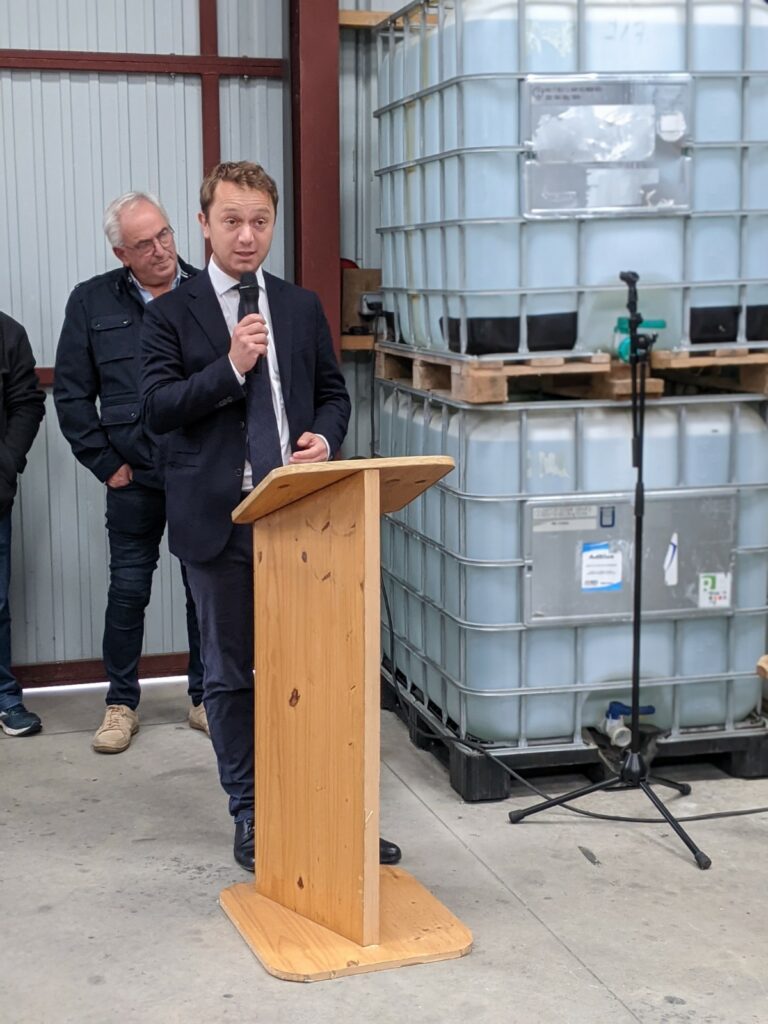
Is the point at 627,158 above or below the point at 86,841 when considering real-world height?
above

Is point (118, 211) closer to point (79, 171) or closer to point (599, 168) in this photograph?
point (79, 171)

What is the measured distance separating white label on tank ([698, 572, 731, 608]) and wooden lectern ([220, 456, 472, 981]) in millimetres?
1405

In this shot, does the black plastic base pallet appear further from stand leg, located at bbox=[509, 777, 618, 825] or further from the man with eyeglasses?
the man with eyeglasses

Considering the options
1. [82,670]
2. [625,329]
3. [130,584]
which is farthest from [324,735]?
[82,670]

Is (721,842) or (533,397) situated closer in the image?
(721,842)

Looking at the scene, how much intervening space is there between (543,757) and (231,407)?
5.31ft

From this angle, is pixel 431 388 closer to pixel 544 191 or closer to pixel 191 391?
pixel 544 191

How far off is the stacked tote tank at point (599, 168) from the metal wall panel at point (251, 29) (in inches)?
52.0

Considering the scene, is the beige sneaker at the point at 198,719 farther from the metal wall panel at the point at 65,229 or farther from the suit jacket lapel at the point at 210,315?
Answer: the suit jacket lapel at the point at 210,315

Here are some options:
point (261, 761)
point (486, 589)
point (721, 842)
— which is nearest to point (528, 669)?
point (486, 589)

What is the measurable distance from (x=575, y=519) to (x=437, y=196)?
1144 mm

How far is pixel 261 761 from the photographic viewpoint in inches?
143

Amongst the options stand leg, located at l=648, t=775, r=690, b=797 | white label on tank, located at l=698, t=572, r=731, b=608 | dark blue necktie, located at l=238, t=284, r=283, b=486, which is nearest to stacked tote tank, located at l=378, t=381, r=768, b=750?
white label on tank, located at l=698, t=572, r=731, b=608

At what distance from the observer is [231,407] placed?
3627 mm
